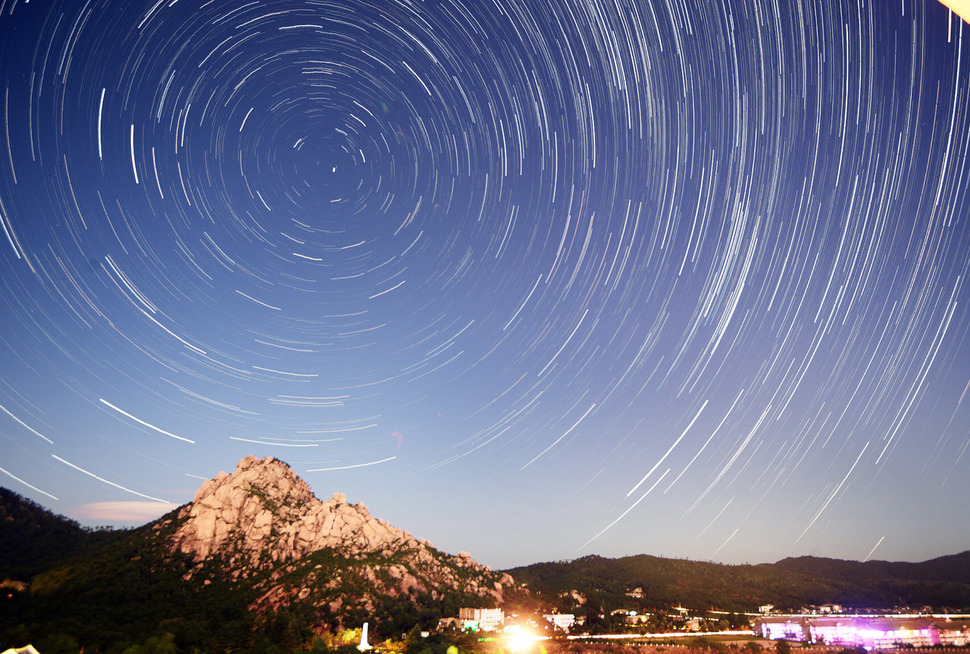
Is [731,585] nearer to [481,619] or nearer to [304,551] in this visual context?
[481,619]

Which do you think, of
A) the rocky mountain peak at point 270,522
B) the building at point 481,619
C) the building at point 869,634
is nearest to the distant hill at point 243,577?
the rocky mountain peak at point 270,522

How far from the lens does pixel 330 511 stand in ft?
375

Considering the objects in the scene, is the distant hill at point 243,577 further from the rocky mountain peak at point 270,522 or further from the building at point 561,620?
the building at point 561,620

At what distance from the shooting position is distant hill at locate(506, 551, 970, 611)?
474 ft

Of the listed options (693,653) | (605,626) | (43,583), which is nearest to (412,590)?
(605,626)

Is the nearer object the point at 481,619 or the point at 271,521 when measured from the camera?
the point at 481,619

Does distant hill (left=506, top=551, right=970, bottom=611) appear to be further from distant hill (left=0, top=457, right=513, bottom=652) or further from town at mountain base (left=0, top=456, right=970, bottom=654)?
distant hill (left=0, top=457, right=513, bottom=652)

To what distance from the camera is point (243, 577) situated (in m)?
90.3

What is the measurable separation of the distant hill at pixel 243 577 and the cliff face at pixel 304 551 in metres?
0.29

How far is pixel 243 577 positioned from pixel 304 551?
13.6m

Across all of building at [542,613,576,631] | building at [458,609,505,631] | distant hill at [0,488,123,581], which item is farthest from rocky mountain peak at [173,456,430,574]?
building at [542,613,576,631]

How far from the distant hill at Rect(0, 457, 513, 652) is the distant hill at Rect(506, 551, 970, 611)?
34103mm

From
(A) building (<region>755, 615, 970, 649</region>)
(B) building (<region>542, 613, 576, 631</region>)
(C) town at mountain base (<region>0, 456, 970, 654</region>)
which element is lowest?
(A) building (<region>755, 615, 970, 649</region>)

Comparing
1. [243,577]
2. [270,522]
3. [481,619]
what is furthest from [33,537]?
[481,619]
